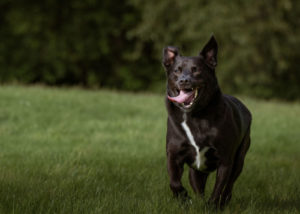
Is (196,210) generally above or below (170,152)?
below

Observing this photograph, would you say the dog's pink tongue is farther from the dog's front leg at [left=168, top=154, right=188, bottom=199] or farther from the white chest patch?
the dog's front leg at [left=168, top=154, right=188, bottom=199]

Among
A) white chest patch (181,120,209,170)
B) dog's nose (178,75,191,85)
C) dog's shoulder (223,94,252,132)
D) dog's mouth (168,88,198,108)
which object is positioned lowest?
white chest patch (181,120,209,170)

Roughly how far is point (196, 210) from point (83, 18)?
21.9 meters

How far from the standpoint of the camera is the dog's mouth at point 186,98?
3814 mm

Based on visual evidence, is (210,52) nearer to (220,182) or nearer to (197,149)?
(197,149)

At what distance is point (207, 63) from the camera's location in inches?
160

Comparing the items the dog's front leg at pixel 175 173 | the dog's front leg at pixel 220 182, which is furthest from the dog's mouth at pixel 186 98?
the dog's front leg at pixel 220 182

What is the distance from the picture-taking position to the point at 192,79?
12.5 ft

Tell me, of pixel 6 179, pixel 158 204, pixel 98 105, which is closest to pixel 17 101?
pixel 98 105

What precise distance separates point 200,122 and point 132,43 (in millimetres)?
22906

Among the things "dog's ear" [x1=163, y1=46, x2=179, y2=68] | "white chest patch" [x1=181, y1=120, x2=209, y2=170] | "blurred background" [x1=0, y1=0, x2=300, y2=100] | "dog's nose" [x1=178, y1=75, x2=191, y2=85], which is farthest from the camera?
"blurred background" [x1=0, y1=0, x2=300, y2=100]

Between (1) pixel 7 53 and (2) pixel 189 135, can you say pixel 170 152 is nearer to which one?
(2) pixel 189 135

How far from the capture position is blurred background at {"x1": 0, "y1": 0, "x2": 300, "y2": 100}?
762 inches

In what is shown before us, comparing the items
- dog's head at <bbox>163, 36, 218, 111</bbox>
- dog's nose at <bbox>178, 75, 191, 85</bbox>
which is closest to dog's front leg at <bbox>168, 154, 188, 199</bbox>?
dog's head at <bbox>163, 36, 218, 111</bbox>
